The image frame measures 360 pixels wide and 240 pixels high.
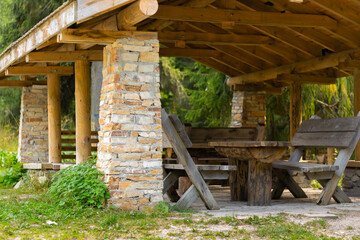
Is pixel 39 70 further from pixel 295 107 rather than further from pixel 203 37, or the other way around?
pixel 295 107

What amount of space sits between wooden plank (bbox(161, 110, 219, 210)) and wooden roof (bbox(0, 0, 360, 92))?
1230mm

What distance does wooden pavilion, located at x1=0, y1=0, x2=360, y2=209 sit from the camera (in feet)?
21.5

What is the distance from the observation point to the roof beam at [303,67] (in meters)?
9.35

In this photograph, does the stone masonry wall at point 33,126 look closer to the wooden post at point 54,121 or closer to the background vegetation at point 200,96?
the wooden post at point 54,121

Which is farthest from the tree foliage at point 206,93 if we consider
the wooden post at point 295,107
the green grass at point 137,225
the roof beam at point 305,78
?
the green grass at point 137,225

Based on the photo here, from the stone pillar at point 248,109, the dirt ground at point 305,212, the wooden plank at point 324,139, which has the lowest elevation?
the dirt ground at point 305,212

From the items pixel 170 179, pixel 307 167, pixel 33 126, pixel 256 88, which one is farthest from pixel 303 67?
pixel 33 126

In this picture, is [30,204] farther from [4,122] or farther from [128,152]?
[4,122]

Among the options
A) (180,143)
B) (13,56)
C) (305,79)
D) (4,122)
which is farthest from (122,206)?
(4,122)

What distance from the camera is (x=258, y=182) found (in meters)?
7.05

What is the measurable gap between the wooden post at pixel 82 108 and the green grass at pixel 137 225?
82.9 inches

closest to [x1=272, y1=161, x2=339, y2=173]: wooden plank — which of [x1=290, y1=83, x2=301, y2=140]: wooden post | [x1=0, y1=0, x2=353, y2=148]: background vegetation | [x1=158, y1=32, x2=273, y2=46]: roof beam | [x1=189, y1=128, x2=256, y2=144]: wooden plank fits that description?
[x1=189, y1=128, x2=256, y2=144]: wooden plank

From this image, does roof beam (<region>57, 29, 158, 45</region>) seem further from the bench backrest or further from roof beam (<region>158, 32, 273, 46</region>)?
the bench backrest

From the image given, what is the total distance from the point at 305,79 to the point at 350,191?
122 inches
